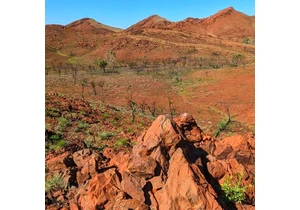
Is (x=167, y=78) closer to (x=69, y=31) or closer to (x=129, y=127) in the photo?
(x=129, y=127)

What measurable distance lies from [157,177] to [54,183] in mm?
1404

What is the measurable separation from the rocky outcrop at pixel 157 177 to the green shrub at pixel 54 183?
0.18 meters

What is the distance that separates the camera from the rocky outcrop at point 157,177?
302 centimetres

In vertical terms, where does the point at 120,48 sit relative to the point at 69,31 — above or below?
below

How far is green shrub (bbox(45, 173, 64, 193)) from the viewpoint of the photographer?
3931 mm

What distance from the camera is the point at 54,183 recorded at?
4.01 meters

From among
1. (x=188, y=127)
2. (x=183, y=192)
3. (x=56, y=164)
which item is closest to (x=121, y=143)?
(x=188, y=127)

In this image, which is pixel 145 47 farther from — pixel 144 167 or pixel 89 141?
pixel 144 167

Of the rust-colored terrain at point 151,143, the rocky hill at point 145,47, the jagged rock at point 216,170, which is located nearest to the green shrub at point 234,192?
the rust-colored terrain at point 151,143

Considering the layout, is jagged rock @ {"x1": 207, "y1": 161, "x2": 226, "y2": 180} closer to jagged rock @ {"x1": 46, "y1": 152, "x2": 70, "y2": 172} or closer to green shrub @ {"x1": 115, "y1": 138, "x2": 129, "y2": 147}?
jagged rock @ {"x1": 46, "y1": 152, "x2": 70, "y2": 172}

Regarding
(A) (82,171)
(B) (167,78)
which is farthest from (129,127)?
(B) (167,78)

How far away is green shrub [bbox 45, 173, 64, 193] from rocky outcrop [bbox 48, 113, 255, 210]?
182 millimetres
